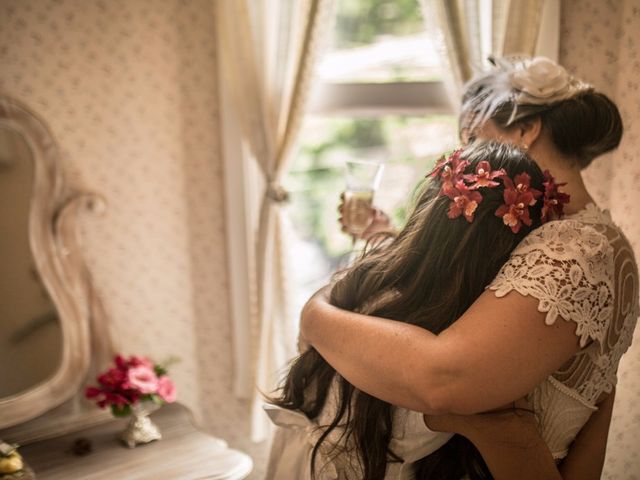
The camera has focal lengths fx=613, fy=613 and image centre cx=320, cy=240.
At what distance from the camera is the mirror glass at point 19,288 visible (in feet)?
5.44

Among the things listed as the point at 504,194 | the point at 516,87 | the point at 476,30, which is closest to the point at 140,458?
the point at 504,194

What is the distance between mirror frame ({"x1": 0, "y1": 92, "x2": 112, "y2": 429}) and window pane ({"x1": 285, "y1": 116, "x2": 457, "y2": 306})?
0.79 metres

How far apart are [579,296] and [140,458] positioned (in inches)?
47.4

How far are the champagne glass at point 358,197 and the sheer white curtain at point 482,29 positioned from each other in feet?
1.81

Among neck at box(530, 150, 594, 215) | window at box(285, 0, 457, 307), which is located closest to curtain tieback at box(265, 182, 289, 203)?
window at box(285, 0, 457, 307)

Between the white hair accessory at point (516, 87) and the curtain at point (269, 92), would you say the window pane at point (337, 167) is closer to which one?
the curtain at point (269, 92)

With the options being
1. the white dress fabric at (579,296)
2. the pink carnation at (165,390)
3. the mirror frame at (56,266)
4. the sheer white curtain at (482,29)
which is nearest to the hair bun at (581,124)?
the white dress fabric at (579,296)

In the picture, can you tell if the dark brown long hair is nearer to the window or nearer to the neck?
the neck

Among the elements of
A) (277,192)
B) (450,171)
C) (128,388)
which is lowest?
(128,388)

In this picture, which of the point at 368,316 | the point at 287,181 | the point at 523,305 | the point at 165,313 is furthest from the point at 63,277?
the point at 523,305

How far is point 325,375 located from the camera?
1.21m

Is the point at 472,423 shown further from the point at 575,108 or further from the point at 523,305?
the point at 575,108

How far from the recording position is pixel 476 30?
1853 mm

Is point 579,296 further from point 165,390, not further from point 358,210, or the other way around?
point 165,390
